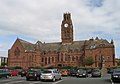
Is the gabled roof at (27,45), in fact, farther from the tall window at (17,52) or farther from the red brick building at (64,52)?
the tall window at (17,52)

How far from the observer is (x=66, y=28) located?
389 ft

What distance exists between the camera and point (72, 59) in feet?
360

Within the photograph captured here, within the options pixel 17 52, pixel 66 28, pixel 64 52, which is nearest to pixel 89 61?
pixel 64 52

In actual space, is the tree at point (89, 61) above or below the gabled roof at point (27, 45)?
below

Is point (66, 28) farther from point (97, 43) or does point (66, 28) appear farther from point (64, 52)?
point (97, 43)

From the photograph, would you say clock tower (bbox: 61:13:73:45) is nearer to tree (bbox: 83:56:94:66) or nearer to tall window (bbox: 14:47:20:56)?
tree (bbox: 83:56:94:66)

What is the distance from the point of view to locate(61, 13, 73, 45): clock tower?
116812 mm

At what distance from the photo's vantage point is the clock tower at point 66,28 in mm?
116812

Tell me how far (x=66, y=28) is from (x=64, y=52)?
15532 mm

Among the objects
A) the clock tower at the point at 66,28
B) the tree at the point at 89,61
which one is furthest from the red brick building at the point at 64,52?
the tree at the point at 89,61

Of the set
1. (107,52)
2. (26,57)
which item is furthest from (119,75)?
(26,57)

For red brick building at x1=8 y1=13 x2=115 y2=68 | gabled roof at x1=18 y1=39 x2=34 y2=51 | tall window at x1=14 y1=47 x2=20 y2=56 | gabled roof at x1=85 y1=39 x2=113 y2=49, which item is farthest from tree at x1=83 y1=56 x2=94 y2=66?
tall window at x1=14 y1=47 x2=20 y2=56

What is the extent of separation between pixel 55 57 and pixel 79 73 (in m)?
70.2

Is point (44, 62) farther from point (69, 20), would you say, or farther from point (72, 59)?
point (69, 20)
